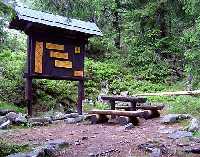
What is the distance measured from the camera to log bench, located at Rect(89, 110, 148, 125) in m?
12.0

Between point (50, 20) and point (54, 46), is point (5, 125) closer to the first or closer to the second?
point (54, 46)

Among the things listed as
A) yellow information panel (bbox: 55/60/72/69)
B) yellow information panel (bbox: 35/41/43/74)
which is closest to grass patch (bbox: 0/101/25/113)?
yellow information panel (bbox: 35/41/43/74)

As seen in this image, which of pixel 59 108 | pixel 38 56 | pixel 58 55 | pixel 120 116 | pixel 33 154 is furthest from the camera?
pixel 59 108

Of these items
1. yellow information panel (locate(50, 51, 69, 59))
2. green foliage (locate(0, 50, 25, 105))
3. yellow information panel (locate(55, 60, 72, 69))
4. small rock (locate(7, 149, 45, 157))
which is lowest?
small rock (locate(7, 149, 45, 157))

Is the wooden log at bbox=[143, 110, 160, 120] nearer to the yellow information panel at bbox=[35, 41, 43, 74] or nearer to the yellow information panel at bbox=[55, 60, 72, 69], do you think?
the yellow information panel at bbox=[55, 60, 72, 69]

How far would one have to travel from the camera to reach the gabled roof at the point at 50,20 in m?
14.3

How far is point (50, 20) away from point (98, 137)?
254 inches

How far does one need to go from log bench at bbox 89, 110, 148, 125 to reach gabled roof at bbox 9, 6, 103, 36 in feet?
11.3

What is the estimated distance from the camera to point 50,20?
591 inches

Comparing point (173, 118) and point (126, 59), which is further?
point (126, 59)

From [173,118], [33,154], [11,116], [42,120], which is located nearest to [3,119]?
[11,116]

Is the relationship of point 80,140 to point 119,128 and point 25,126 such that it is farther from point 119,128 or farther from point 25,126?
point 25,126

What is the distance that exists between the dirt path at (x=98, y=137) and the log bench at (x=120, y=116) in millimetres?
333

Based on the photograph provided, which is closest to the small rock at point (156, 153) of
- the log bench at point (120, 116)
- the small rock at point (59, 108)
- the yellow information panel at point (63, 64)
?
the log bench at point (120, 116)
